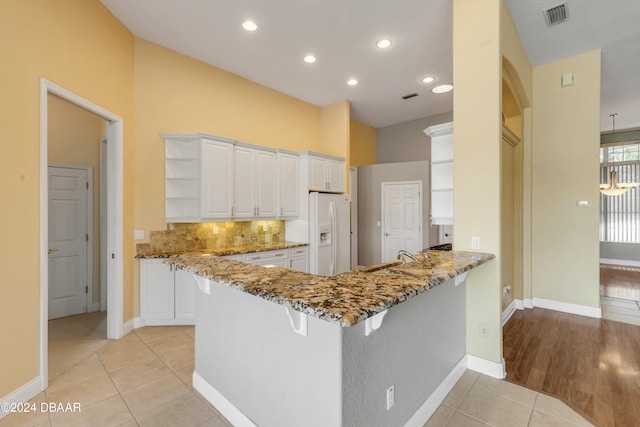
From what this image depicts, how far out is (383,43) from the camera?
12.3 feet

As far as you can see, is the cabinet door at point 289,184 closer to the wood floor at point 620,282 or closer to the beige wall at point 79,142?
the beige wall at point 79,142

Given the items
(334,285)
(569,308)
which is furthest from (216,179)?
(569,308)

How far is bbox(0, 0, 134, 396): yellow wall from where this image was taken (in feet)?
6.91

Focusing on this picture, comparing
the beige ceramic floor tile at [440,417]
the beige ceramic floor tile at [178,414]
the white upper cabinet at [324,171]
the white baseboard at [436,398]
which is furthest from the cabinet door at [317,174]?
the beige ceramic floor tile at [440,417]

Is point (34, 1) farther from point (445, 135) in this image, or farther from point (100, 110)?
point (445, 135)

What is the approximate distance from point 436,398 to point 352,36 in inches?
151

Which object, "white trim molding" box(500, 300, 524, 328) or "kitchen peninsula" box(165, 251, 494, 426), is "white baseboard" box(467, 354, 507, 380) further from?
"white trim molding" box(500, 300, 524, 328)

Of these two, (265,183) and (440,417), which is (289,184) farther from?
(440,417)

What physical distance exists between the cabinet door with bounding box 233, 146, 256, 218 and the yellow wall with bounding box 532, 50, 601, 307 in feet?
13.8

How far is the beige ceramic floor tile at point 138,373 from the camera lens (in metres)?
2.43

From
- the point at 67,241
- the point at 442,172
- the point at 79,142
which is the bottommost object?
the point at 67,241

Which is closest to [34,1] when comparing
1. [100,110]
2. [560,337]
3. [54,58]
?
[54,58]

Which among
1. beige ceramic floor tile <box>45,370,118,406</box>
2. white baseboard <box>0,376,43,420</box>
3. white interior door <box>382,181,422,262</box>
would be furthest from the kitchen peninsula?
white interior door <box>382,181,422,262</box>

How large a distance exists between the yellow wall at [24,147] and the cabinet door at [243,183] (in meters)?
1.91
